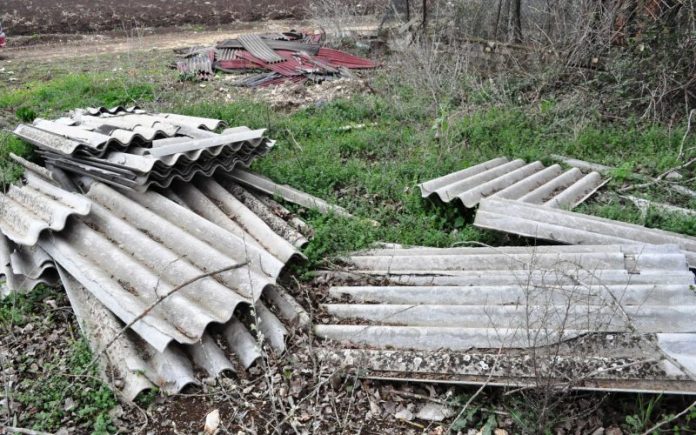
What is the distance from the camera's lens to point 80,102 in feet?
29.6

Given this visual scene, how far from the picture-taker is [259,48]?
12539 mm

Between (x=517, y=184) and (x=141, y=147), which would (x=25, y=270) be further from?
(x=517, y=184)

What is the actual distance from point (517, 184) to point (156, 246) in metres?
3.54

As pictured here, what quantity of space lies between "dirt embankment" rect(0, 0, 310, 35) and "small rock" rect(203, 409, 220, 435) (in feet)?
49.5

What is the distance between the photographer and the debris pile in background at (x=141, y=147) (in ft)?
16.7

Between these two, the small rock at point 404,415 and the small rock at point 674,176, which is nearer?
the small rock at point 404,415

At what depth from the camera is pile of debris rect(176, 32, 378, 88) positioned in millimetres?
11148

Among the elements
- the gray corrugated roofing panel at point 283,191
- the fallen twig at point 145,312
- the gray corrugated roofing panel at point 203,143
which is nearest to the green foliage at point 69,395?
the fallen twig at point 145,312

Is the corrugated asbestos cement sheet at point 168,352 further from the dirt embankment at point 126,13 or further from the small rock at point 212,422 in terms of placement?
the dirt embankment at point 126,13

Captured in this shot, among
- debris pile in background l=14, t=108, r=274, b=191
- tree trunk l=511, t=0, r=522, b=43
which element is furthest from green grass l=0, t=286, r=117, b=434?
tree trunk l=511, t=0, r=522, b=43

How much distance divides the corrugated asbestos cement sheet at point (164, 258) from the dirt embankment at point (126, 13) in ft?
42.9

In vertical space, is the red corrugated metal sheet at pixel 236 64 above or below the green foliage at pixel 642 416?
above

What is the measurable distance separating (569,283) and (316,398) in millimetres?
1883

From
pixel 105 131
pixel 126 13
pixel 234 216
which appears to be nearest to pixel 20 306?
pixel 234 216
